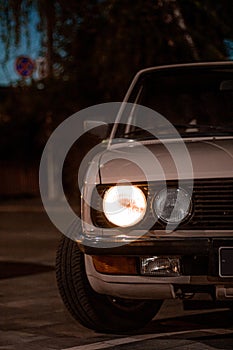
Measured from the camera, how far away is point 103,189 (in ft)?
17.9

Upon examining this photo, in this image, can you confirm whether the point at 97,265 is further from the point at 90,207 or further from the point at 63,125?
the point at 63,125

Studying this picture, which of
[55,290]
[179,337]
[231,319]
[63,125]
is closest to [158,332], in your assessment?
[179,337]

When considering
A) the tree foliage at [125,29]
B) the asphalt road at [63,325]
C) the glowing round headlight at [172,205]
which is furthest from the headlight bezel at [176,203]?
the tree foliage at [125,29]

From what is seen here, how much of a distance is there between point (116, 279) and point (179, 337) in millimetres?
730

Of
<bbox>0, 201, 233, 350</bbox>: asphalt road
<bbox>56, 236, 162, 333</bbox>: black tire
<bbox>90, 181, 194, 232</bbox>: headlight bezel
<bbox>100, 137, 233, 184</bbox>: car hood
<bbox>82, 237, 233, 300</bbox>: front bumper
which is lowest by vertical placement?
<bbox>0, 201, 233, 350</bbox>: asphalt road

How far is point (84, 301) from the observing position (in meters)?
5.95

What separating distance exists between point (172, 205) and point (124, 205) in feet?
0.91

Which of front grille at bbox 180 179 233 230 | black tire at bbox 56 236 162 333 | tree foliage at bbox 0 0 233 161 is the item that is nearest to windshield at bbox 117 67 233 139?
front grille at bbox 180 179 233 230

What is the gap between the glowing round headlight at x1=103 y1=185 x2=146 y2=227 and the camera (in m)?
5.38

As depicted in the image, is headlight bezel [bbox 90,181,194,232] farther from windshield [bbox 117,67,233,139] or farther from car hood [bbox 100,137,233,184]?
windshield [bbox 117,67,233,139]

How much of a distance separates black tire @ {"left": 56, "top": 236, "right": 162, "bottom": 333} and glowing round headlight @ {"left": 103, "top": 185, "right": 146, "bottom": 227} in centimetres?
68

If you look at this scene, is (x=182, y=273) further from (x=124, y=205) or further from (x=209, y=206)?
(x=124, y=205)

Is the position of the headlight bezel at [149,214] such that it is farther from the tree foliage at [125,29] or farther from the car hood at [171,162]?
the tree foliage at [125,29]

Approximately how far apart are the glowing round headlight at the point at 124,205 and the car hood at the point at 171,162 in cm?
6
